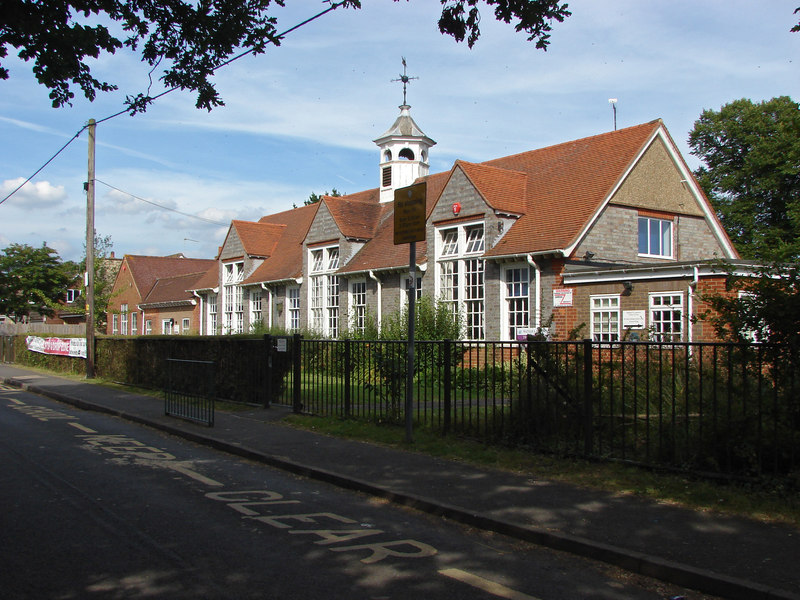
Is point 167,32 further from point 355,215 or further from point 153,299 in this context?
point 153,299

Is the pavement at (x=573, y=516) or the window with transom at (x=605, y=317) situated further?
the window with transom at (x=605, y=317)

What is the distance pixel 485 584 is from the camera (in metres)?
5.07

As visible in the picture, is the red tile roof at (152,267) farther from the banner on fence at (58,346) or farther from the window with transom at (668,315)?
the window with transom at (668,315)

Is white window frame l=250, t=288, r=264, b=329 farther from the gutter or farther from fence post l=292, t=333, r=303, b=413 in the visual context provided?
fence post l=292, t=333, r=303, b=413

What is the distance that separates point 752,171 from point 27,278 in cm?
5099

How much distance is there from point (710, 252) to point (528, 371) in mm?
16792

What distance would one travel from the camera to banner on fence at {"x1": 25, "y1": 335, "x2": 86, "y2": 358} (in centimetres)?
2678

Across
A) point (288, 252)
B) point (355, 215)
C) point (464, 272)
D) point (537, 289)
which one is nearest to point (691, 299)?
point (537, 289)

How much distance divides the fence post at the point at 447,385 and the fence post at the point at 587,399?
2132 mm

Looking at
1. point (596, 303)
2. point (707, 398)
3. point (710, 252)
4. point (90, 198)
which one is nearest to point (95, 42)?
point (707, 398)

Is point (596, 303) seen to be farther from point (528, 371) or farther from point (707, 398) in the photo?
point (707, 398)

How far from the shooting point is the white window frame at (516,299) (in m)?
21.5

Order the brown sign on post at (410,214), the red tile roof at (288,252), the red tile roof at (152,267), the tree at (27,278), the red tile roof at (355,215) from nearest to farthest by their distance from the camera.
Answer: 1. the brown sign on post at (410,214)
2. the red tile roof at (355,215)
3. the red tile roof at (288,252)
4. the red tile roof at (152,267)
5. the tree at (27,278)

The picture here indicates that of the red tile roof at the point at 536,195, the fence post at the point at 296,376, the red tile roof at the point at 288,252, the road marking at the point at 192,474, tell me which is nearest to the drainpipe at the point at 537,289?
the red tile roof at the point at 536,195
